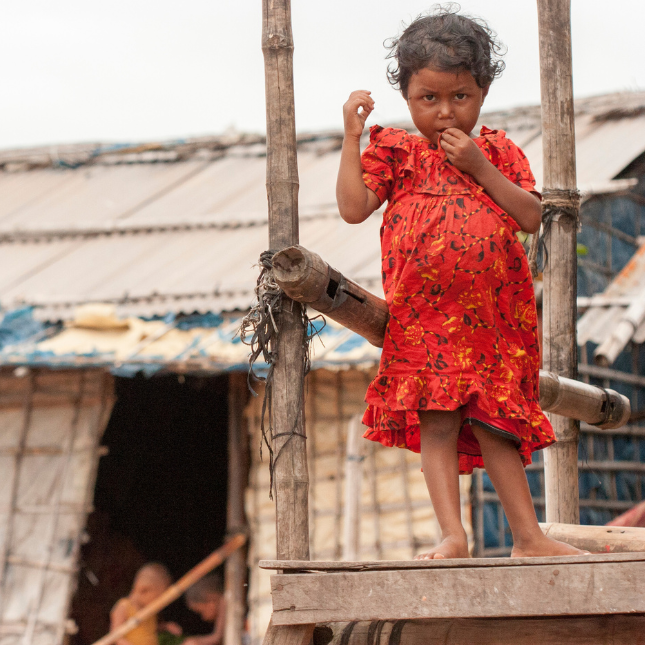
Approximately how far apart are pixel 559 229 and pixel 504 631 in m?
1.71

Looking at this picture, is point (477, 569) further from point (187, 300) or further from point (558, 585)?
point (187, 300)

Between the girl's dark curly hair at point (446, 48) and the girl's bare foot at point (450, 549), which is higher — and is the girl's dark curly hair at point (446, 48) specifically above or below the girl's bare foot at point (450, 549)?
above

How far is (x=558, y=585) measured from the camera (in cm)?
174

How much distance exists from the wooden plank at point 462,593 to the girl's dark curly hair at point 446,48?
3.83 feet

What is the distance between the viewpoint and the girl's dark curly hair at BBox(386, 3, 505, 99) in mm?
2285

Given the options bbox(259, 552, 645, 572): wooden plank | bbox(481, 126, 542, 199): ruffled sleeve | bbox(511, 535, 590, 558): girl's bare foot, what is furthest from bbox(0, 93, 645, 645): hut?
bbox(259, 552, 645, 572): wooden plank

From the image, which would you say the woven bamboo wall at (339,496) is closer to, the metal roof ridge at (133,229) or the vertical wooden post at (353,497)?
the vertical wooden post at (353,497)

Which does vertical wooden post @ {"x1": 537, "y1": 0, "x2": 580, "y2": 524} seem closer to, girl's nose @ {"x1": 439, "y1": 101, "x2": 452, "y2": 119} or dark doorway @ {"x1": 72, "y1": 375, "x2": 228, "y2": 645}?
girl's nose @ {"x1": 439, "y1": 101, "x2": 452, "y2": 119}

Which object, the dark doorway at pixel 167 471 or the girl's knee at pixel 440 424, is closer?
the girl's knee at pixel 440 424

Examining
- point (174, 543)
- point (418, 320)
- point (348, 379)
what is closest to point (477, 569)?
point (418, 320)

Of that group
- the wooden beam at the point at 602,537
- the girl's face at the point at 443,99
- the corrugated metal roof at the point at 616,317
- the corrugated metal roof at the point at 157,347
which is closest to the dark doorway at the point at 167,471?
the corrugated metal roof at the point at 157,347

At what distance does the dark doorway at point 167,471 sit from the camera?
826 centimetres

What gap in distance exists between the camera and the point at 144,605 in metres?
6.67

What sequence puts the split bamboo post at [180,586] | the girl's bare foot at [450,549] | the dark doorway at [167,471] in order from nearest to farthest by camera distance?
the girl's bare foot at [450,549] < the split bamboo post at [180,586] < the dark doorway at [167,471]
